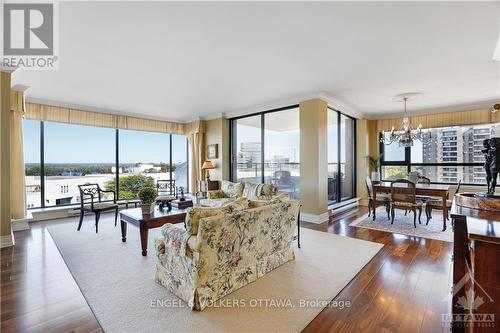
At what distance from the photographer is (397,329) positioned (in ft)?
5.80

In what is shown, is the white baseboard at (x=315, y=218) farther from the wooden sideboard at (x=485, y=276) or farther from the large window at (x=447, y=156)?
the wooden sideboard at (x=485, y=276)

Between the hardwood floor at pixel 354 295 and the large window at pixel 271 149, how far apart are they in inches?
110

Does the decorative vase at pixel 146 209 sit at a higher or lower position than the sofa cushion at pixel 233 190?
lower

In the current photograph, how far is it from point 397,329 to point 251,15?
9.62 ft

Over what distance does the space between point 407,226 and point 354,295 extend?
3.03 metres

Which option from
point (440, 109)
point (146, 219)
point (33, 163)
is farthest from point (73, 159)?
point (440, 109)

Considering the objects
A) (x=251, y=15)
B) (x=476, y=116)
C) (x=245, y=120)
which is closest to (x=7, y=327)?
(x=251, y=15)

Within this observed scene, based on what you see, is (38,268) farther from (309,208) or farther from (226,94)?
(309,208)

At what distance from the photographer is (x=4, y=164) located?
139 inches

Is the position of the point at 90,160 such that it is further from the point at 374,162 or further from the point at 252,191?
the point at 374,162

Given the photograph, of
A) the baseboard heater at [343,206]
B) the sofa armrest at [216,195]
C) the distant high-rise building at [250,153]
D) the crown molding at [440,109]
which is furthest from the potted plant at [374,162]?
the sofa armrest at [216,195]

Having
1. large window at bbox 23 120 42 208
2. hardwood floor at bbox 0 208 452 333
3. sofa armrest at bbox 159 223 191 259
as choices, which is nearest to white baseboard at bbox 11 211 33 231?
large window at bbox 23 120 42 208

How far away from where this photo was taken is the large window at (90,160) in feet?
17.7

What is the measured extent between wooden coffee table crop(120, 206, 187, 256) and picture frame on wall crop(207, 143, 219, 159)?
3.28m
